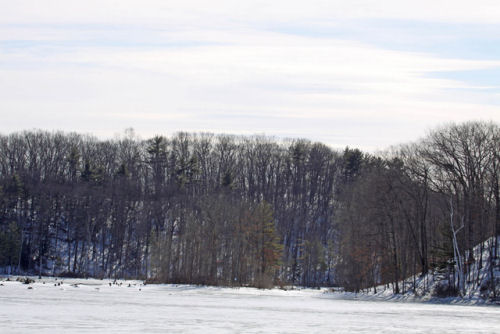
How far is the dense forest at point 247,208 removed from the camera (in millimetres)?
65250

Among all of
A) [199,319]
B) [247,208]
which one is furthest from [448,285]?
[199,319]

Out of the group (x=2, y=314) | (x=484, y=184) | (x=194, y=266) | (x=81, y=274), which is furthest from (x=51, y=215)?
(x=2, y=314)

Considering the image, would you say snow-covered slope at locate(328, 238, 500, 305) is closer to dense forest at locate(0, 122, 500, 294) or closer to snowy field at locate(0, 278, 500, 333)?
dense forest at locate(0, 122, 500, 294)

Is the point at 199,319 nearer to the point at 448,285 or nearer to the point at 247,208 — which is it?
the point at 448,285

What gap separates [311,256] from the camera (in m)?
96.3

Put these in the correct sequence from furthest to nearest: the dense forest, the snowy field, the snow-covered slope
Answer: the dense forest
the snow-covered slope
the snowy field

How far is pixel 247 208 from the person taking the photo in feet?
269

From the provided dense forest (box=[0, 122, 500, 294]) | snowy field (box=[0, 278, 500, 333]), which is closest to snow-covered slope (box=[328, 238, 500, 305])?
dense forest (box=[0, 122, 500, 294])

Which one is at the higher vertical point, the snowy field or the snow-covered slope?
the snow-covered slope

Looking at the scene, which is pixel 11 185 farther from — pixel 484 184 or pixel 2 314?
pixel 2 314

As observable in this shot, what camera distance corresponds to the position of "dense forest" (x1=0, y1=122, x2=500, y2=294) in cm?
6525

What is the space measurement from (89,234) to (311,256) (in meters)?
31.2

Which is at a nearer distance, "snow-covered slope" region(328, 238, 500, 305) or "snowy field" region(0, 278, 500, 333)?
"snowy field" region(0, 278, 500, 333)

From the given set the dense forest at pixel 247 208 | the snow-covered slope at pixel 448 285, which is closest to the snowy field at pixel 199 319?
the snow-covered slope at pixel 448 285
